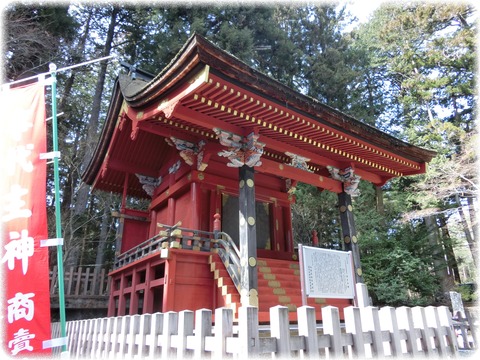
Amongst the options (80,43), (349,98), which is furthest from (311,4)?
(80,43)

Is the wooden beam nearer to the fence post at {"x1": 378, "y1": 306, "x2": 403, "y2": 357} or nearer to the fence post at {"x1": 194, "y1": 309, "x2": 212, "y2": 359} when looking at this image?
the fence post at {"x1": 378, "y1": 306, "x2": 403, "y2": 357}

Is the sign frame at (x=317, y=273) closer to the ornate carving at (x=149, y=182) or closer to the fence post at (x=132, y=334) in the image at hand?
the fence post at (x=132, y=334)

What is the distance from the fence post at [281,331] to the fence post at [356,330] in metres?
0.71

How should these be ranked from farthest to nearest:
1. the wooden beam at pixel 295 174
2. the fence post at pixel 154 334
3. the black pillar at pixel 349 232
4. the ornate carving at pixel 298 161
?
the black pillar at pixel 349 232 < the ornate carving at pixel 298 161 < the wooden beam at pixel 295 174 < the fence post at pixel 154 334

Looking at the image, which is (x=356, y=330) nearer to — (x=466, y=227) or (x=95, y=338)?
Result: (x=95, y=338)

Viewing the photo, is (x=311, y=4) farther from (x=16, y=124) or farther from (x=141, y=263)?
(x=16, y=124)

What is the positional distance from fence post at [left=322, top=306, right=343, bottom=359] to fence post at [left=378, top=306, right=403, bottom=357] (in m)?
0.69

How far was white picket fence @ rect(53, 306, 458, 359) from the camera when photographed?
2.41 metres

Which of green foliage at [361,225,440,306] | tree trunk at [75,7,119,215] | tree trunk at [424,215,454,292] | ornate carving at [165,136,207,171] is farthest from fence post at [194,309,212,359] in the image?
tree trunk at [424,215,454,292]

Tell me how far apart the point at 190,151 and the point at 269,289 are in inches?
140

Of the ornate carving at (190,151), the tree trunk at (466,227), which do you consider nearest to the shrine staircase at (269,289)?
the ornate carving at (190,151)

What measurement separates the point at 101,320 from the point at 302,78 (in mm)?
18915

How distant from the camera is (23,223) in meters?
3.23

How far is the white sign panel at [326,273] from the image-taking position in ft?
16.4
